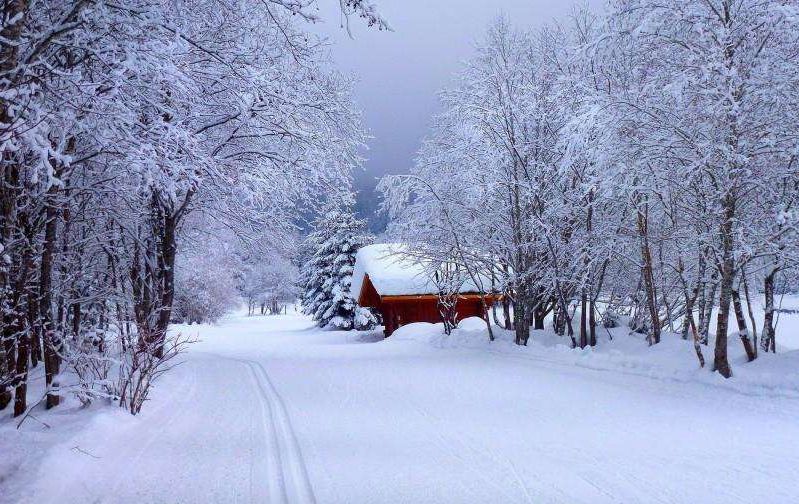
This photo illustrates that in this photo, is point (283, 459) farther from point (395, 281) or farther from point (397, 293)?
point (395, 281)

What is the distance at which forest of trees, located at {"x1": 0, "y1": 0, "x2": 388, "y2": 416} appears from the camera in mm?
4891

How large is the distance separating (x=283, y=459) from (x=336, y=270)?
32.8 meters

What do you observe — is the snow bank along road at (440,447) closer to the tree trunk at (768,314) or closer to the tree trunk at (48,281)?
the tree trunk at (48,281)

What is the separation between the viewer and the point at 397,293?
28047 mm

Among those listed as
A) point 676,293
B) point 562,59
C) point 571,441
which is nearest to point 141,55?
point 571,441

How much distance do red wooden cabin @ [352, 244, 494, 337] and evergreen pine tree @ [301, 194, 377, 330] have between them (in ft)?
14.2

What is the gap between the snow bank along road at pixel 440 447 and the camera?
15.3 ft

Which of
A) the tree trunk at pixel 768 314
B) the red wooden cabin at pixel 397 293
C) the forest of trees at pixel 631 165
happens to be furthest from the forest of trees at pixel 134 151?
the red wooden cabin at pixel 397 293

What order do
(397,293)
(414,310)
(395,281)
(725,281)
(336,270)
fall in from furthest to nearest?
(336,270) → (414,310) → (395,281) → (397,293) → (725,281)

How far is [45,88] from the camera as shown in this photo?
484 centimetres

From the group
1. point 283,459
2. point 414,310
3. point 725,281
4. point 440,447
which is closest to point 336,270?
point 414,310

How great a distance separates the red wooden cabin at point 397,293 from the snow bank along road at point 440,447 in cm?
1727

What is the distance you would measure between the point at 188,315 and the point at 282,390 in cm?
5057

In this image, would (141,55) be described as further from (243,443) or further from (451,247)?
(451,247)
